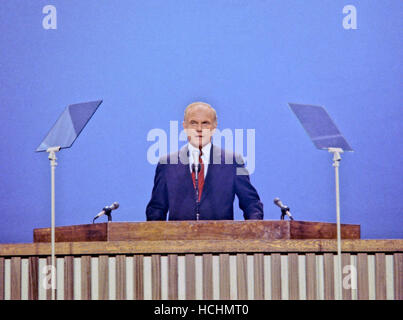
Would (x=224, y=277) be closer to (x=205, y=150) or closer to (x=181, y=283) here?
(x=181, y=283)

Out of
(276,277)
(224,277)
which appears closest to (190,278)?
(224,277)

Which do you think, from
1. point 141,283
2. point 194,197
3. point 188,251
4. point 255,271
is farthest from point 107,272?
point 194,197

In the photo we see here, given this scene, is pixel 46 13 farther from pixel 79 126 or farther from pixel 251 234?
pixel 251 234

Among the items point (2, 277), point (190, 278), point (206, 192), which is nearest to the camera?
point (190, 278)

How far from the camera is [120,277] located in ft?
10.4

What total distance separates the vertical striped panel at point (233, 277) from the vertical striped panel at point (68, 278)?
0.68 m

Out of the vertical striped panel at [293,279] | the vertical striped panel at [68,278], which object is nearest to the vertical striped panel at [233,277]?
the vertical striped panel at [293,279]

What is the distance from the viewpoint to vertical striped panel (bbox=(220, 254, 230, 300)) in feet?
10.4

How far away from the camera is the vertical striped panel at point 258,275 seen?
3.16 m

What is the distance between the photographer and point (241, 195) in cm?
412

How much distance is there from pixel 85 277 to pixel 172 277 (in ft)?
1.24

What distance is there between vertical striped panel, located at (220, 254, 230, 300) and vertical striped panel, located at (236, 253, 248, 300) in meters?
0.04

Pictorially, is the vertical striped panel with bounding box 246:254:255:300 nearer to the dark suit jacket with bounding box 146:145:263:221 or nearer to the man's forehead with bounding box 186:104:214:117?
the dark suit jacket with bounding box 146:145:263:221

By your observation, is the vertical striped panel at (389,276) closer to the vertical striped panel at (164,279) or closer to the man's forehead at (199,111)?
the vertical striped panel at (164,279)
